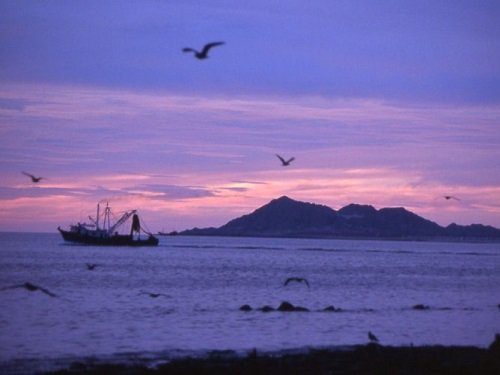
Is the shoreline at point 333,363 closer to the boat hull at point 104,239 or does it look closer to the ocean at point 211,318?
the ocean at point 211,318

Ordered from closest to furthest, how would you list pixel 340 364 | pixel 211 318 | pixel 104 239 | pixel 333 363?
pixel 340 364 < pixel 333 363 < pixel 211 318 < pixel 104 239

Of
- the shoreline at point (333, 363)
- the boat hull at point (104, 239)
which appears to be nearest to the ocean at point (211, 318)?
the shoreline at point (333, 363)

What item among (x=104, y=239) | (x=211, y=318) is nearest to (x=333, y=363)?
(x=211, y=318)

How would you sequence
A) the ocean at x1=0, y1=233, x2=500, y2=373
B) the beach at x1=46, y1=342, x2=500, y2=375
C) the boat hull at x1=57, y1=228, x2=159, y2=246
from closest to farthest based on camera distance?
the beach at x1=46, y1=342, x2=500, y2=375 → the ocean at x1=0, y1=233, x2=500, y2=373 → the boat hull at x1=57, y1=228, x2=159, y2=246

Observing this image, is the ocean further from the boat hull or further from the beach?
the boat hull

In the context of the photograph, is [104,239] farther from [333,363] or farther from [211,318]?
[333,363]

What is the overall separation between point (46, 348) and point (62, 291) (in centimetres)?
3173

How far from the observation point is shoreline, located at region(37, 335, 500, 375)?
23.6m

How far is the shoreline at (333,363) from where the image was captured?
23562mm

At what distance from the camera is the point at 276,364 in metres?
25.2

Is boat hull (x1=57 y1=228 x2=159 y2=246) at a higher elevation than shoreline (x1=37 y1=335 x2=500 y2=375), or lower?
higher

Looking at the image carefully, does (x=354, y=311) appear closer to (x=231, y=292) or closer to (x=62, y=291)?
(x=231, y=292)

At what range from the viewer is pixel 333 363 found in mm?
25391

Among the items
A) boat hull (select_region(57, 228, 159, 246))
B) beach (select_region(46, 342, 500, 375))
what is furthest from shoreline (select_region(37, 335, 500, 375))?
boat hull (select_region(57, 228, 159, 246))
